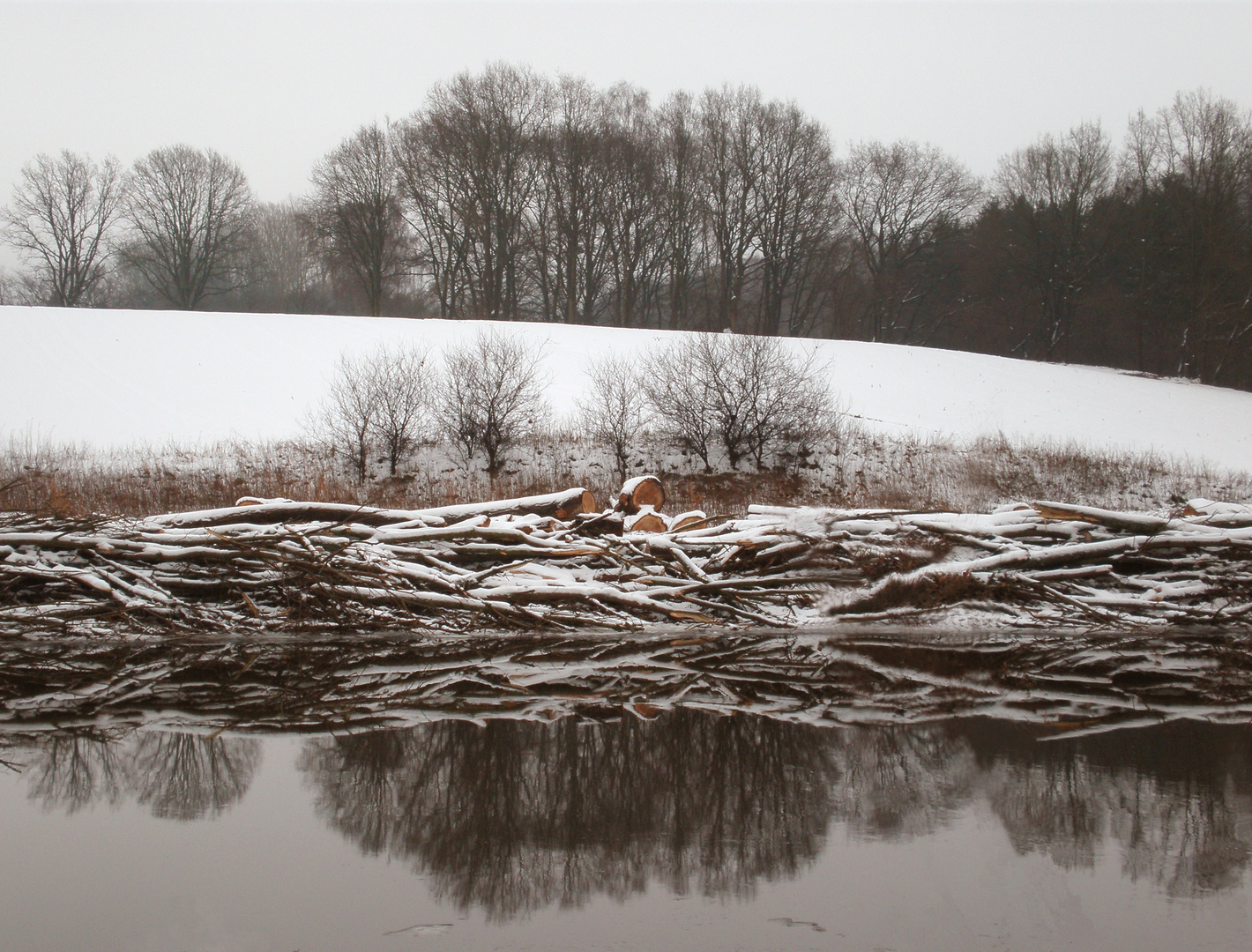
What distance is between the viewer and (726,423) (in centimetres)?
2180

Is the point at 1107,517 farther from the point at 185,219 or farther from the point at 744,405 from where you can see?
the point at 185,219

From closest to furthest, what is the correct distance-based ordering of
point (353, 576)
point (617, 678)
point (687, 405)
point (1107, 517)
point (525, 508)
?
1. point (617, 678)
2. point (353, 576)
3. point (1107, 517)
4. point (525, 508)
5. point (687, 405)

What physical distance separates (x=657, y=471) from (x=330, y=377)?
10.4m

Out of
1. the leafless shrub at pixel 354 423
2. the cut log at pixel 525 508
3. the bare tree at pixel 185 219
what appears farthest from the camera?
the bare tree at pixel 185 219

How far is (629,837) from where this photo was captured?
158 inches

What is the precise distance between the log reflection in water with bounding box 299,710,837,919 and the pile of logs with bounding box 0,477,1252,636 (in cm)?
299

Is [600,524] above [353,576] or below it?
above

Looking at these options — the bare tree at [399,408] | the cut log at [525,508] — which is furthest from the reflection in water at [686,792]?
the bare tree at [399,408]

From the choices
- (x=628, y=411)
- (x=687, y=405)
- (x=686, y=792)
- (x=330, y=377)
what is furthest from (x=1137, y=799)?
A: (x=330, y=377)

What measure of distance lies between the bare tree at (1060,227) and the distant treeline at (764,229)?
0.10 metres

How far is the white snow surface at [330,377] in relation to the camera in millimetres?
21984

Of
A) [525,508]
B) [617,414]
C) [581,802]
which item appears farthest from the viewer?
[617,414]

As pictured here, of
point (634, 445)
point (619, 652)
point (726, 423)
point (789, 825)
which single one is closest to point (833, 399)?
point (726, 423)

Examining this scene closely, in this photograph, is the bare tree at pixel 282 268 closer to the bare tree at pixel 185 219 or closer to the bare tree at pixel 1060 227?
the bare tree at pixel 185 219
